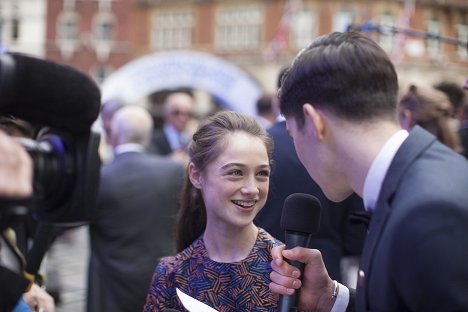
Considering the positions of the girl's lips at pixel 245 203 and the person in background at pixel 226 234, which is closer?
the person in background at pixel 226 234

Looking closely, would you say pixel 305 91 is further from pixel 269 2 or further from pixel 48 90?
pixel 269 2

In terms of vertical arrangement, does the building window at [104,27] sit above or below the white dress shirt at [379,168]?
below

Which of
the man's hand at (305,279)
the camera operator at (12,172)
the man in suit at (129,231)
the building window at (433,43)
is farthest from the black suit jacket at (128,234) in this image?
the building window at (433,43)

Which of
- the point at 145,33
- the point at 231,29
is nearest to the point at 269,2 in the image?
the point at 231,29

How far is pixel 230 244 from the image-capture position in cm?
257

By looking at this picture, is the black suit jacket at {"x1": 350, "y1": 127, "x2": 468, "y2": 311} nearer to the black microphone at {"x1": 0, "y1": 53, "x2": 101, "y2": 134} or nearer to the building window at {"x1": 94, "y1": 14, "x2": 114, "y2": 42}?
the black microphone at {"x1": 0, "y1": 53, "x2": 101, "y2": 134}

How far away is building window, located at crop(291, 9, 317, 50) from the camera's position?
33.4m

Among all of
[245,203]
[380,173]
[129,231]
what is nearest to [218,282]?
[245,203]

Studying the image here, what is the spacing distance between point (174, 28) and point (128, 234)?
33.7 meters

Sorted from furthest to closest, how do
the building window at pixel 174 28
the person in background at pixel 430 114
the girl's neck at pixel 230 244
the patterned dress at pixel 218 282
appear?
the building window at pixel 174 28 < the person in background at pixel 430 114 < the girl's neck at pixel 230 244 < the patterned dress at pixel 218 282

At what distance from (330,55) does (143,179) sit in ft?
10.3

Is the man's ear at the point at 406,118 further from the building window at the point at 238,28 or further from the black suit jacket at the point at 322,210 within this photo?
the building window at the point at 238,28

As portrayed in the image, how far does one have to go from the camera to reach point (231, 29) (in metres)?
36.0

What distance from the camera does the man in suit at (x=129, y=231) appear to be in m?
4.66
